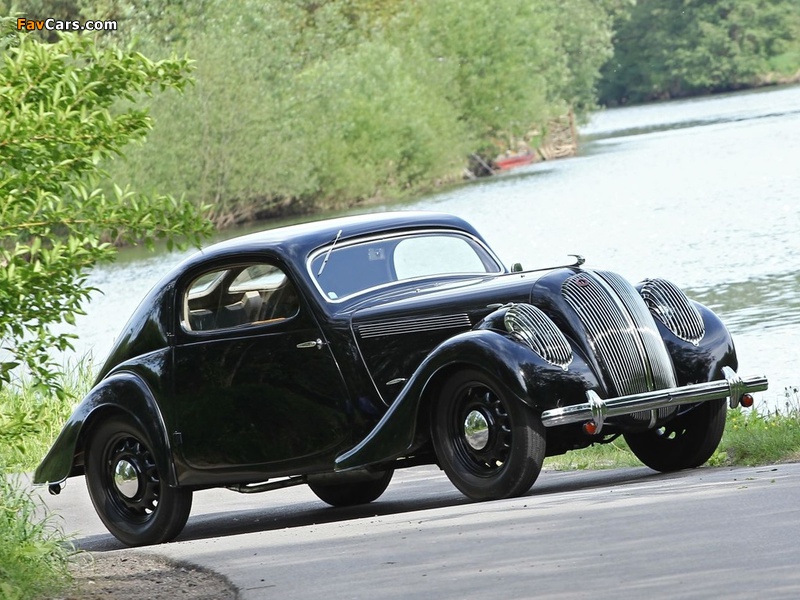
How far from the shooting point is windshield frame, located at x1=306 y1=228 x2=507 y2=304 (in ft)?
29.9

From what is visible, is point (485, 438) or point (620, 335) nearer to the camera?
point (485, 438)

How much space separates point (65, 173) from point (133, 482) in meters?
3.24

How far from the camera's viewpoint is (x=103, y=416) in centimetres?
958

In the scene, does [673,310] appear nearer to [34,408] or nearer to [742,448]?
[742,448]

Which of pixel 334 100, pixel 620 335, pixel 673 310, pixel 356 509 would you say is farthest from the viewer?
pixel 334 100

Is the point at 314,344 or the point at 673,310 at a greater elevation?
the point at 314,344

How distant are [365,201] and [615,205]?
1552 cm

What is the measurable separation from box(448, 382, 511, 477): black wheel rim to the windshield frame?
1198 mm

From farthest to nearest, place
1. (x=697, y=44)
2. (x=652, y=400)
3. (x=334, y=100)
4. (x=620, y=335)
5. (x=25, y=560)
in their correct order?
(x=697, y=44)
(x=334, y=100)
(x=620, y=335)
(x=652, y=400)
(x=25, y=560)

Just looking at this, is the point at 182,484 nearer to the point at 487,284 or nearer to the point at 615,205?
the point at 487,284

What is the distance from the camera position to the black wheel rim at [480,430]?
812 cm

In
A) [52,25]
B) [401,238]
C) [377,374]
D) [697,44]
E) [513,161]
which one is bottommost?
[513,161]

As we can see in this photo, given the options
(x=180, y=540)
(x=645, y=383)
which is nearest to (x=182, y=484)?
(x=180, y=540)

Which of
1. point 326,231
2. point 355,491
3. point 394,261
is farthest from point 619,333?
point 355,491
